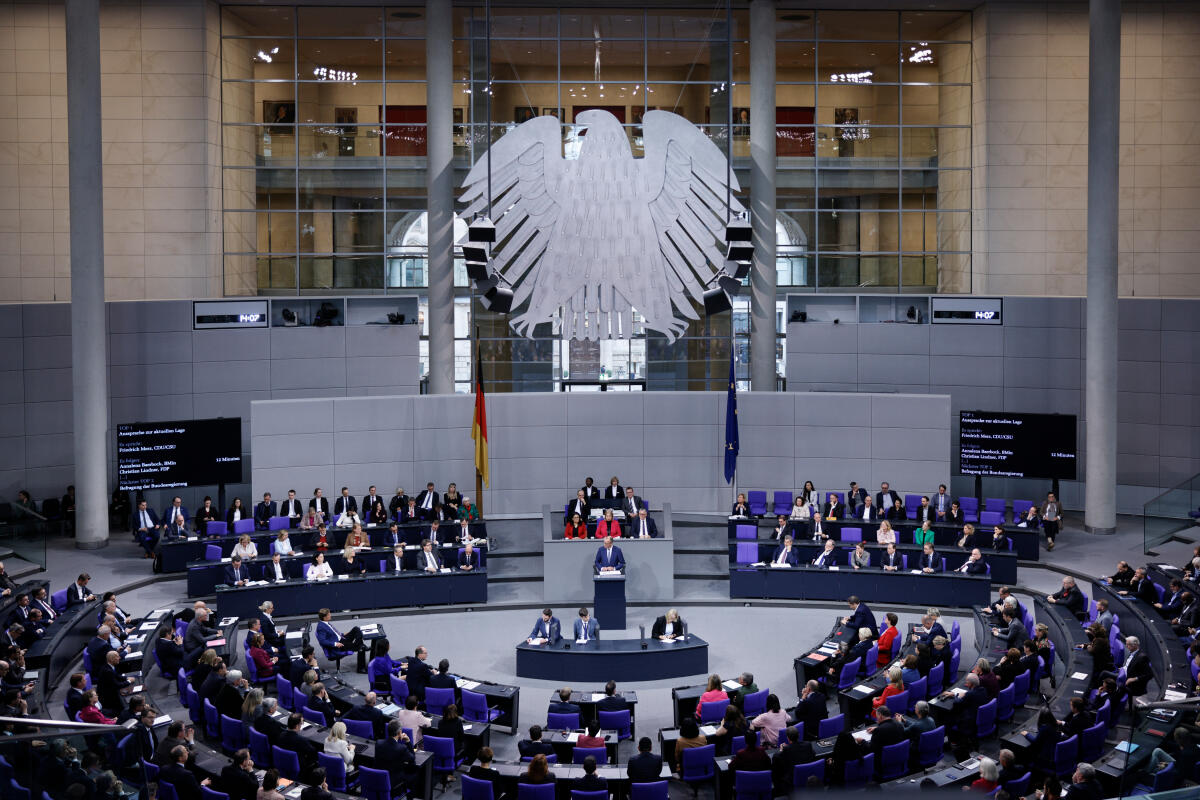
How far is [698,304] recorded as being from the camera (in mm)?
25844

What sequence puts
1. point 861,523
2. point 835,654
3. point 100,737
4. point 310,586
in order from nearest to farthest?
point 100,737
point 835,654
point 310,586
point 861,523

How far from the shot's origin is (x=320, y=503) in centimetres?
2056

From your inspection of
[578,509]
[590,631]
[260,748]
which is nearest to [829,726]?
[590,631]

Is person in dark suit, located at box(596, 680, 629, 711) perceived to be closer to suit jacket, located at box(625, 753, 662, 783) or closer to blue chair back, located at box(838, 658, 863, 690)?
suit jacket, located at box(625, 753, 662, 783)

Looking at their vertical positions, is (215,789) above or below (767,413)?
below

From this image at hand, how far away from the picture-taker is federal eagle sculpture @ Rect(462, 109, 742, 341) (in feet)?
69.4

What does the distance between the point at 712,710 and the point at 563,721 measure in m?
1.63

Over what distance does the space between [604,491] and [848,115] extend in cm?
1066

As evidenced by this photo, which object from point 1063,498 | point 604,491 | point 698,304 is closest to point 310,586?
point 604,491

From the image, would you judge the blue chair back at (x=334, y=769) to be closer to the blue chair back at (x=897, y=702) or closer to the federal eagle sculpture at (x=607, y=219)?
the blue chair back at (x=897, y=702)

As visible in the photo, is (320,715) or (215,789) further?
(320,715)

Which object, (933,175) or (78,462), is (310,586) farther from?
A: (933,175)

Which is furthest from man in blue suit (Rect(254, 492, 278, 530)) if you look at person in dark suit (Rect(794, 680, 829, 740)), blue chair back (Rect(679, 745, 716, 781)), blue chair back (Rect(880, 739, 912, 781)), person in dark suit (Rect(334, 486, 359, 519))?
blue chair back (Rect(880, 739, 912, 781))

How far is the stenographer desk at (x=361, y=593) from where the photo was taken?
16.6 metres
